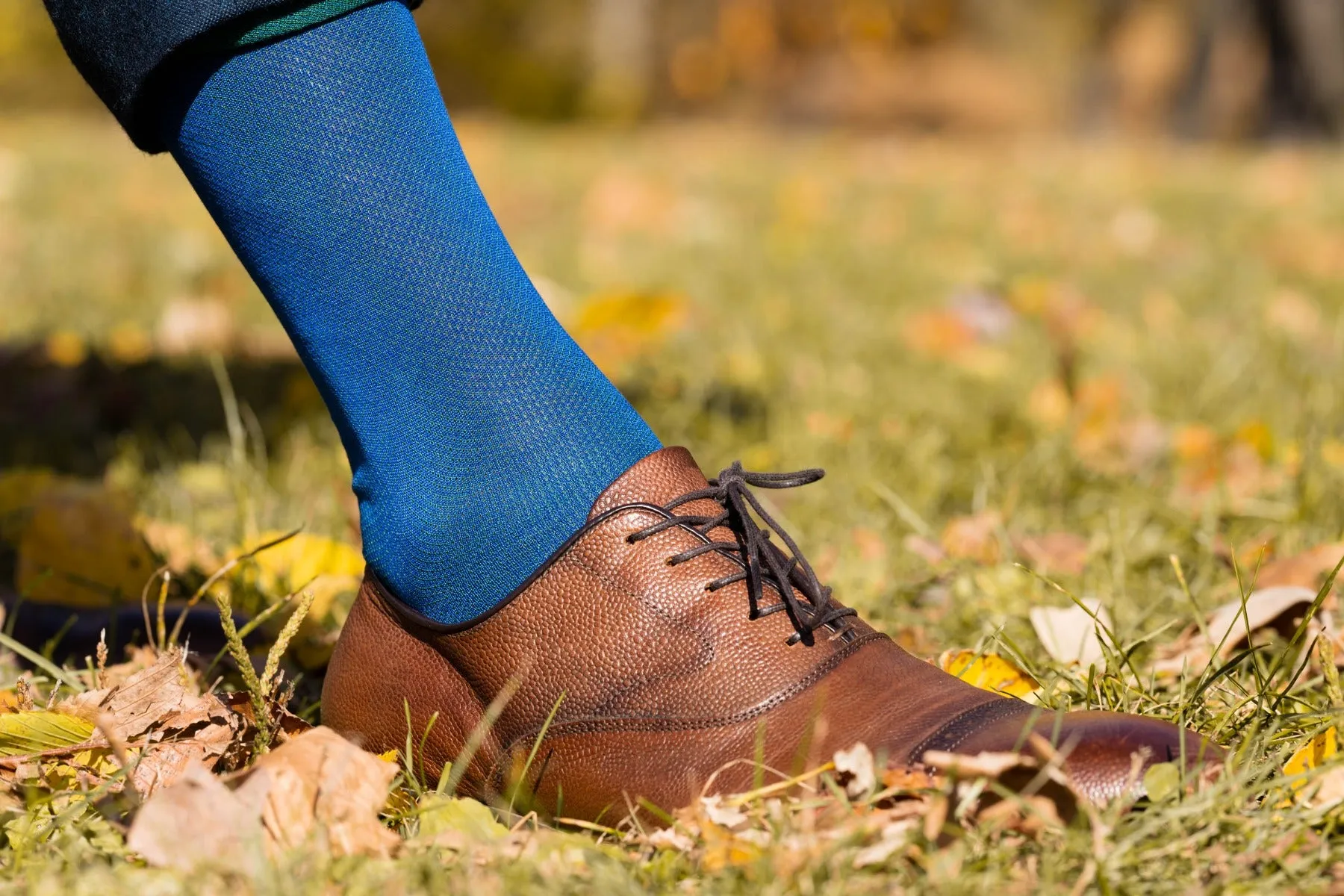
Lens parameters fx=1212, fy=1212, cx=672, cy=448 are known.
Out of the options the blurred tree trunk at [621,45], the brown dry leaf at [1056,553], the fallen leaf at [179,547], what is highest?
the brown dry leaf at [1056,553]

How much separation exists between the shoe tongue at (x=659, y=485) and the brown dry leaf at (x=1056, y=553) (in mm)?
706

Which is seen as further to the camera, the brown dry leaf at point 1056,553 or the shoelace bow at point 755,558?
the brown dry leaf at point 1056,553

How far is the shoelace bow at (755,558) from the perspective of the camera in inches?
41.8

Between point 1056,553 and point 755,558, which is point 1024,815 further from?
point 1056,553

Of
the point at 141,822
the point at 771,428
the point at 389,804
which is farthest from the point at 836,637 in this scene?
the point at 771,428

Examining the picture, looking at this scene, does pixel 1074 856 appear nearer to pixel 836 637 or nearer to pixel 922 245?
pixel 836 637

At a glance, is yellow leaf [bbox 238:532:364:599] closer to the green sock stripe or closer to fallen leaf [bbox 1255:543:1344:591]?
the green sock stripe

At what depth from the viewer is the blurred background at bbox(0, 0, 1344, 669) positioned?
1676mm

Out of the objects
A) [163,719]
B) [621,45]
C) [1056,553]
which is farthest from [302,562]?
[621,45]

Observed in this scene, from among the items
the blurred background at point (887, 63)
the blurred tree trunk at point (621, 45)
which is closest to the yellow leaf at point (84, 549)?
the blurred background at point (887, 63)

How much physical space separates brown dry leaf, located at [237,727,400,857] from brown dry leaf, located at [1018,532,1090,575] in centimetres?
101

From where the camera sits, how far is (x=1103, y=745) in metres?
0.92

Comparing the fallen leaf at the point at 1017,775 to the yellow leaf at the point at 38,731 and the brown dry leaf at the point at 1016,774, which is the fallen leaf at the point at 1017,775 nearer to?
the brown dry leaf at the point at 1016,774

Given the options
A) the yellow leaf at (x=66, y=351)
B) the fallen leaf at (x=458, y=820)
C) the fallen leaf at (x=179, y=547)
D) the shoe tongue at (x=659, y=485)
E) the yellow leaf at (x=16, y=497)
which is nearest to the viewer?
the fallen leaf at (x=458, y=820)
